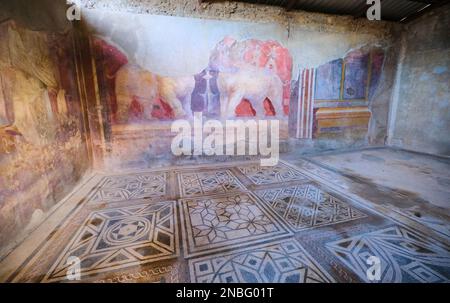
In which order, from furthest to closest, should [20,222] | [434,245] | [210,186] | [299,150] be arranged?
[299,150]
[210,186]
[20,222]
[434,245]

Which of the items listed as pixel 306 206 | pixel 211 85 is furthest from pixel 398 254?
pixel 211 85

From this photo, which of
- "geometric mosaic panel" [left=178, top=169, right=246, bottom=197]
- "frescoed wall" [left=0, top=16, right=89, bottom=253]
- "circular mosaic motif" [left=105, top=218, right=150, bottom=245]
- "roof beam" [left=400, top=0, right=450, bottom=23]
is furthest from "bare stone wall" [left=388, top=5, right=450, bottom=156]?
"frescoed wall" [left=0, top=16, right=89, bottom=253]

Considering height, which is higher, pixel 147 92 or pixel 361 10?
pixel 361 10

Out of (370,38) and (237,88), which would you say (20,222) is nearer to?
(237,88)

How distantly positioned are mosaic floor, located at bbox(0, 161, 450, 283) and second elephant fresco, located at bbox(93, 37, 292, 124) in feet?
4.67

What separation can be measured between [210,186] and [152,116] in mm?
1566

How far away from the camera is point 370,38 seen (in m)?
4.39

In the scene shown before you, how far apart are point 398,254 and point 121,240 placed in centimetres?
209

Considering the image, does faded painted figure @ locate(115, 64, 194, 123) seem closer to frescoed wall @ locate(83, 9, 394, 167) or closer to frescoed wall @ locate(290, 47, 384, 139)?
frescoed wall @ locate(83, 9, 394, 167)

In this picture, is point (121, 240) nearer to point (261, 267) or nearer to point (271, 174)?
point (261, 267)

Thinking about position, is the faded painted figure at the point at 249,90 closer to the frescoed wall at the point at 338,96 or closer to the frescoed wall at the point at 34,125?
the frescoed wall at the point at 338,96

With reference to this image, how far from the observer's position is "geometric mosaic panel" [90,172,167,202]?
8.53 feet

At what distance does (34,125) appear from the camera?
2.12m
